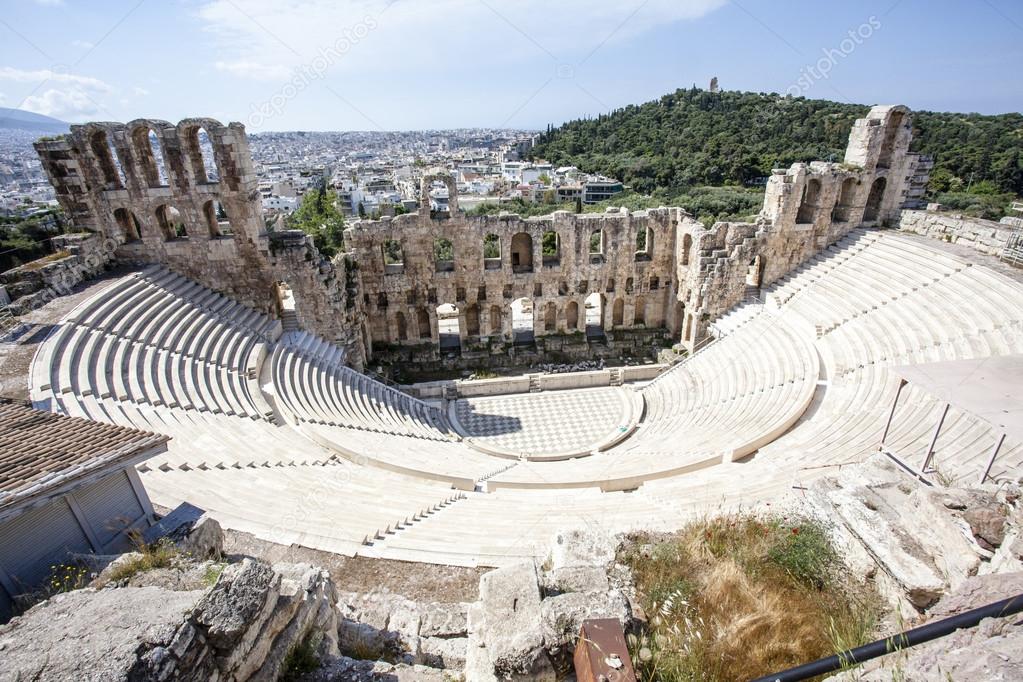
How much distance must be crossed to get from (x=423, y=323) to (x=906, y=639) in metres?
21.6

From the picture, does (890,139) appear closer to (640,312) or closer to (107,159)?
(640,312)

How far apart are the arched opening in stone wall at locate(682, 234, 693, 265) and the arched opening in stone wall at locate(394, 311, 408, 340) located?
12802mm

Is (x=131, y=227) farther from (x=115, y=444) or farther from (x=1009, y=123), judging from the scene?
(x=1009, y=123)

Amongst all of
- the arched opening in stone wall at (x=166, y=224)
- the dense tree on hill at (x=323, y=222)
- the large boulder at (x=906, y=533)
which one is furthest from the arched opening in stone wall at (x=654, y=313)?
the arched opening in stone wall at (x=166, y=224)

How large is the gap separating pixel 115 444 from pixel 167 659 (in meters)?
3.92

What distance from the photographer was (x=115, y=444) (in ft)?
21.7

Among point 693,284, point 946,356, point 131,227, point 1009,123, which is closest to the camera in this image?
point 946,356

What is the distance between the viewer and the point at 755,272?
22.4 meters

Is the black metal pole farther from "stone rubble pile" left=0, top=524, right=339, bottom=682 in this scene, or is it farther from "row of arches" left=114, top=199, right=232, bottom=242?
"row of arches" left=114, top=199, right=232, bottom=242

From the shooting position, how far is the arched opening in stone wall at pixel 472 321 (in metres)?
23.6

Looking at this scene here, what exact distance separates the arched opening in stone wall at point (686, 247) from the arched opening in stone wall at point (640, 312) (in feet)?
9.17

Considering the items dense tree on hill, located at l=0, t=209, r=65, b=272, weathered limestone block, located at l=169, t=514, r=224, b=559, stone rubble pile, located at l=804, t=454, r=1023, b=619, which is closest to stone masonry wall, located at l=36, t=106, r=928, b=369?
weathered limestone block, located at l=169, t=514, r=224, b=559

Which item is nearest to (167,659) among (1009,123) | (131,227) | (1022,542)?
(1022,542)

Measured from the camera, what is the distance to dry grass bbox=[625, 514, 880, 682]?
14.1 feet
